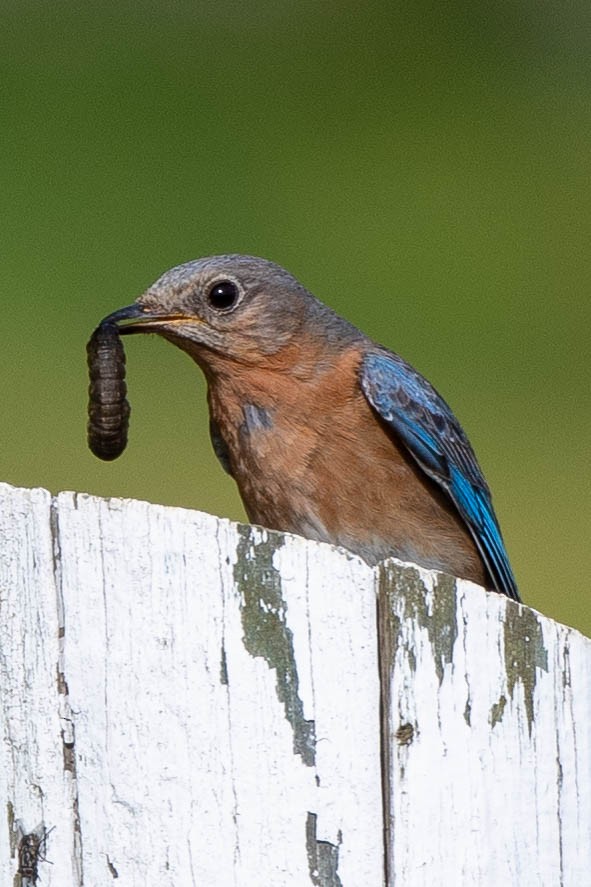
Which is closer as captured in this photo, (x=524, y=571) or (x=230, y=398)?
(x=230, y=398)

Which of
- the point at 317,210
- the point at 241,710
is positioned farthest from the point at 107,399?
the point at 317,210

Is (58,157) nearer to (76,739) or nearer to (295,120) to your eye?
(295,120)

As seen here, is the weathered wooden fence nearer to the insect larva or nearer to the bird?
the insect larva

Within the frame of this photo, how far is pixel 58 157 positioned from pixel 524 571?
6069mm

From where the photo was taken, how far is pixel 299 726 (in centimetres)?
327

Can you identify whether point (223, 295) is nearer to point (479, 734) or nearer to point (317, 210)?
point (479, 734)

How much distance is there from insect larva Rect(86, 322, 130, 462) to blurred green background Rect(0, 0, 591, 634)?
402 centimetres

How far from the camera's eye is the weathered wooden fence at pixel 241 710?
10.7 ft

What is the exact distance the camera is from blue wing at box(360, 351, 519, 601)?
5637mm

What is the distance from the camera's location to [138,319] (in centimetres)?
555

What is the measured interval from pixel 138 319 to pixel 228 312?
1.10 feet

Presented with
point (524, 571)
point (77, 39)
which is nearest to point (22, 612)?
point (524, 571)

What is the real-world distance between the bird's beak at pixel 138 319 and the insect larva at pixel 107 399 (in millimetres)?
117

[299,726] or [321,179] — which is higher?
[321,179]
